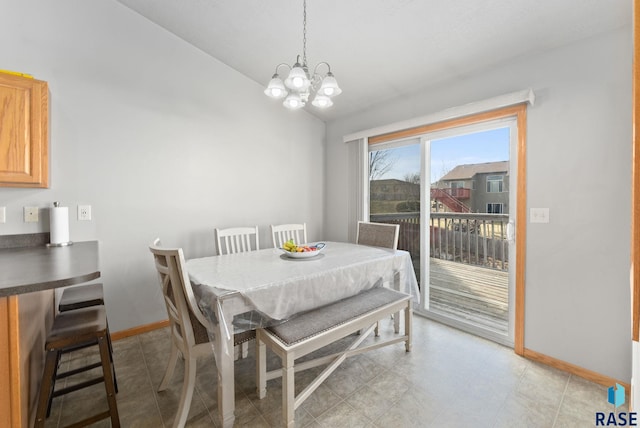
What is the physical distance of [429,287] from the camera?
2.95 metres

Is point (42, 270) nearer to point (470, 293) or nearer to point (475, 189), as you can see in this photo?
point (475, 189)

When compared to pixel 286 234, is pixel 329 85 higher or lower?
higher

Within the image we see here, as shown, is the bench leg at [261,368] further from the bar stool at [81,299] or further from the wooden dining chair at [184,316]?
the bar stool at [81,299]

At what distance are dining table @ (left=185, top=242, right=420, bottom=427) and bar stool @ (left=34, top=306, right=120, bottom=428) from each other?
481 millimetres

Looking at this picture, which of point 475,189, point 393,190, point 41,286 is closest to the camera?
point 41,286

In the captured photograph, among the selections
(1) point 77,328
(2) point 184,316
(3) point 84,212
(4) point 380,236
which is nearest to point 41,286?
(1) point 77,328

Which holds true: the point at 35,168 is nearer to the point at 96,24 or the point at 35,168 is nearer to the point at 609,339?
the point at 96,24

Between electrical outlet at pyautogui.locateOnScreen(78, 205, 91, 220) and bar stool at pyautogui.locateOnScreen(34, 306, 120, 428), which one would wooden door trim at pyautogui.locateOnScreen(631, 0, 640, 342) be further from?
electrical outlet at pyautogui.locateOnScreen(78, 205, 91, 220)

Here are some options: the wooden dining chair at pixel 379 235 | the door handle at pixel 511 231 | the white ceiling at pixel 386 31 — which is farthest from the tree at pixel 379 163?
the door handle at pixel 511 231

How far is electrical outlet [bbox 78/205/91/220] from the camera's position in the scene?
2.24 metres

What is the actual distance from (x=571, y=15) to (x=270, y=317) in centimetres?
264

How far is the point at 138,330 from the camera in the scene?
252 centimetres

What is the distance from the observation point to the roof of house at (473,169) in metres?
2.41

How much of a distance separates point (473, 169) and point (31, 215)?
3.72m
